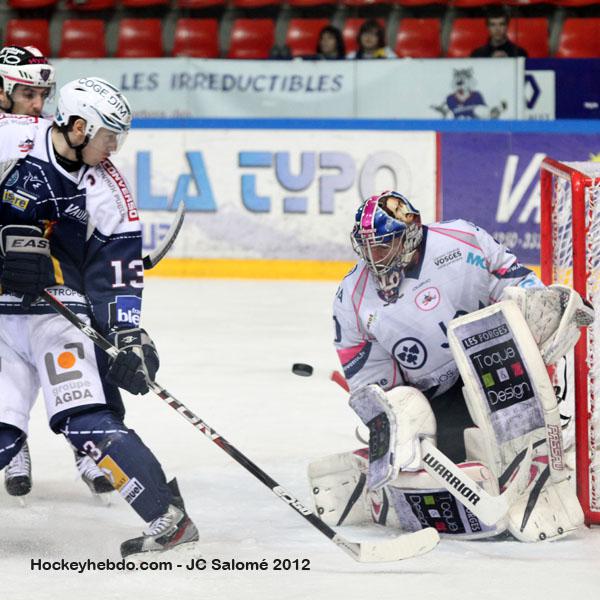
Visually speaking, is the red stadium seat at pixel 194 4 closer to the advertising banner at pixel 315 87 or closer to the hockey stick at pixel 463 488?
the advertising banner at pixel 315 87

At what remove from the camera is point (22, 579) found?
316cm

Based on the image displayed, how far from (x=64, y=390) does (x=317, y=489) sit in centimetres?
76

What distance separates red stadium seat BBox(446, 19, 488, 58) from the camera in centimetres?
808

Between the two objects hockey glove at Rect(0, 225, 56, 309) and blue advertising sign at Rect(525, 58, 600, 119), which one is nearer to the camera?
hockey glove at Rect(0, 225, 56, 309)

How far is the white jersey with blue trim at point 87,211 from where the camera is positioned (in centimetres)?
330

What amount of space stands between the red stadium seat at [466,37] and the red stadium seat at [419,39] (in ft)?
0.27

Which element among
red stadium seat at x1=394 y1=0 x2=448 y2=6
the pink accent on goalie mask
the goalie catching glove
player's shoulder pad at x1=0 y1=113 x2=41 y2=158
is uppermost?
red stadium seat at x1=394 y1=0 x2=448 y2=6

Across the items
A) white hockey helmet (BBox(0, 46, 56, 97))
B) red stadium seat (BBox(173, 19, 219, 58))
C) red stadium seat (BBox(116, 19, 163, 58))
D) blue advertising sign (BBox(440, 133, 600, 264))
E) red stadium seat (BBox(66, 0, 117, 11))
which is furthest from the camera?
red stadium seat (BBox(66, 0, 117, 11))

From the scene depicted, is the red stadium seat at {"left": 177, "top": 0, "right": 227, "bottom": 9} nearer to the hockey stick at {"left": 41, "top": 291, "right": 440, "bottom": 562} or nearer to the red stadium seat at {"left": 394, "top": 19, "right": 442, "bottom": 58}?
the red stadium seat at {"left": 394, "top": 19, "right": 442, "bottom": 58}

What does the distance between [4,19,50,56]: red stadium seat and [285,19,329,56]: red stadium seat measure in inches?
58.2

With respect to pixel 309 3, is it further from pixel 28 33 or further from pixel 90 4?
pixel 28 33

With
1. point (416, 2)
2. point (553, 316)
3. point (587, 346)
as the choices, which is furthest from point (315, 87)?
point (553, 316)

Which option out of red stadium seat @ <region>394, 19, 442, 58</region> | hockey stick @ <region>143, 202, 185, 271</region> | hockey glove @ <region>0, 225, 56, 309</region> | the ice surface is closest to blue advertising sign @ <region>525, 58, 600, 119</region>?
red stadium seat @ <region>394, 19, 442, 58</region>

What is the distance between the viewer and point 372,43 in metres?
8.17
